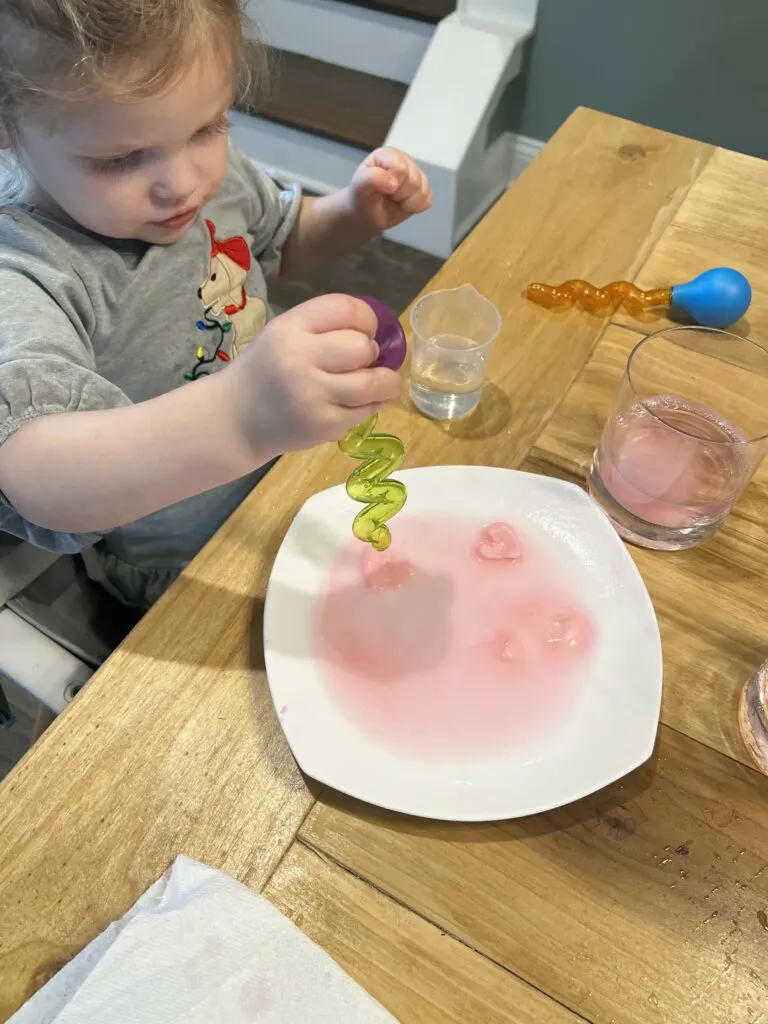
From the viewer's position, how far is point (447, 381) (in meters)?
0.69

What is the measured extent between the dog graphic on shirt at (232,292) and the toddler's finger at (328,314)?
0.32 metres

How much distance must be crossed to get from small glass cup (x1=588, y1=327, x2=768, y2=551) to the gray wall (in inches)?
50.0

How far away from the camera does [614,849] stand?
1.53ft

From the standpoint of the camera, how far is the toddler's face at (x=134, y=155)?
52 centimetres

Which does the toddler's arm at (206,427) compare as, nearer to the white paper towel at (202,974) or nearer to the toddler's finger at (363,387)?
the toddler's finger at (363,387)

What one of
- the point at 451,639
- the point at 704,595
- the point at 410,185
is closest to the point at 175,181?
the point at 410,185

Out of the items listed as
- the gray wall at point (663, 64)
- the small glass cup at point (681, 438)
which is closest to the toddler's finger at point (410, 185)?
the small glass cup at point (681, 438)

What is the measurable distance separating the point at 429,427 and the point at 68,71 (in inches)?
14.2

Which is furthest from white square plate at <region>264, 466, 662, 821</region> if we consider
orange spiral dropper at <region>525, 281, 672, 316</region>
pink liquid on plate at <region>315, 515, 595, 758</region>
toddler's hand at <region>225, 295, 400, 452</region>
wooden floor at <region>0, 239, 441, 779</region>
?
wooden floor at <region>0, 239, 441, 779</region>

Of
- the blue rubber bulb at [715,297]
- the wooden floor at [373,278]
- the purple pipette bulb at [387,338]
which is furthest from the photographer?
the wooden floor at [373,278]

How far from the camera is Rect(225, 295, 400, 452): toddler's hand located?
0.46m

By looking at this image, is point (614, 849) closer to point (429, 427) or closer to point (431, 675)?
point (431, 675)

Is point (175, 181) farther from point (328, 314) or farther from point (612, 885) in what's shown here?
point (612, 885)

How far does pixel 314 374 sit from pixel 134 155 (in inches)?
9.5
